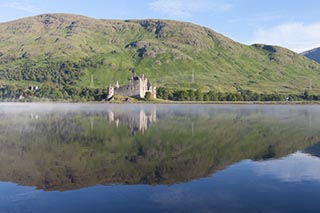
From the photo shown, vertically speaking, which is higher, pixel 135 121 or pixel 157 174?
pixel 135 121

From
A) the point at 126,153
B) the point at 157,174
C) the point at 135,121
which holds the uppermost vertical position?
the point at 135,121

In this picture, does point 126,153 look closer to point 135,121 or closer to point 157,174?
point 157,174

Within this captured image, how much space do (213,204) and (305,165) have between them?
1605cm

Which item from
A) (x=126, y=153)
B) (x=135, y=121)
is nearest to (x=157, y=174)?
(x=126, y=153)

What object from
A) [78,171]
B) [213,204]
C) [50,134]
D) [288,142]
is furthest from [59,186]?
[288,142]

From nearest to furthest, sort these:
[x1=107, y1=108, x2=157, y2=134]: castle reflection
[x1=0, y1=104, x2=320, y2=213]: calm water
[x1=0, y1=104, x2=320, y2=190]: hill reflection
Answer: [x1=0, y1=104, x2=320, y2=213]: calm water, [x1=0, y1=104, x2=320, y2=190]: hill reflection, [x1=107, y1=108, x2=157, y2=134]: castle reflection

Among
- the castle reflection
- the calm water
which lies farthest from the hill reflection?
the castle reflection

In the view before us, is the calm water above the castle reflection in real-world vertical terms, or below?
below

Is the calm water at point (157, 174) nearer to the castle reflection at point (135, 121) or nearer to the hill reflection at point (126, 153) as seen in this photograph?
the hill reflection at point (126, 153)

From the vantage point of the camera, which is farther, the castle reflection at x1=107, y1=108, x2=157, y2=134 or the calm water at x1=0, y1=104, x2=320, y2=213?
the castle reflection at x1=107, y1=108, x2=157, y2=134

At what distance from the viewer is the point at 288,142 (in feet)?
156

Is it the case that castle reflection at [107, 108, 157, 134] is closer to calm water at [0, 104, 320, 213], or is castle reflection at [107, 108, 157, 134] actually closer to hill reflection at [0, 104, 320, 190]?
hill reflection at [0, 104, 320, 190]

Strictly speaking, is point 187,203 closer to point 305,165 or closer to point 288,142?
point 305,165

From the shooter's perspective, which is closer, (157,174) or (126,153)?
(157,174)
